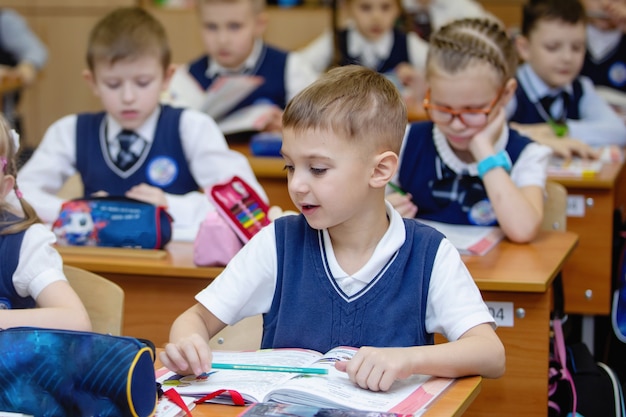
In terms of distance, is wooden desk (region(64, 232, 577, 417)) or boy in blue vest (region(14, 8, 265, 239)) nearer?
wooden desk (region(64, 232, 577, 417))

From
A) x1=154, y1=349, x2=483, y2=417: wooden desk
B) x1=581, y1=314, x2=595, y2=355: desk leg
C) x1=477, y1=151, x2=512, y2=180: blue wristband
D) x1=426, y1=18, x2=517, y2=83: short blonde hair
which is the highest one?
x1=426, y1=18, x2=517, y2=83: short blonde hair

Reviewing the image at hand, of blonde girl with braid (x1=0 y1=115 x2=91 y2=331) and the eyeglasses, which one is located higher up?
the eyeglasses

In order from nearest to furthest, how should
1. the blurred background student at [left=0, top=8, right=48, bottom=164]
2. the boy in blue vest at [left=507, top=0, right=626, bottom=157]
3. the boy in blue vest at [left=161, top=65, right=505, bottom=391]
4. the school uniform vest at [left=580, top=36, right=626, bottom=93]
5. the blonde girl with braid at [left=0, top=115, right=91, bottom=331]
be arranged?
the boy in blue vest at [left=161, top=65, right=505, bottom=391], the blonde girl with braid at [left=0, top=115, right=91, bottom=331], the boy in blue vest at [left=507, top=0, right=626, bottom=157], the school uniform vest at [left=580, top=36, right=626, bottom=93], the blurred background student at [left=0, top=8, right=48, bottom=164]

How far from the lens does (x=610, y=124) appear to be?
371 centimetres

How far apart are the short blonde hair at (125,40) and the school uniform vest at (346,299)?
1325 millimetres

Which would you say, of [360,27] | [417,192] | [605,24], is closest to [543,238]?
[417,192]

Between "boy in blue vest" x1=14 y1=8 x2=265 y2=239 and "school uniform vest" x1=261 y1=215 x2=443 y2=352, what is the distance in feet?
3.97

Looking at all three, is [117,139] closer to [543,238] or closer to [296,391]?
[543,238]

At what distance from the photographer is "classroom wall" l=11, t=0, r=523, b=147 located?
6797 millimetres

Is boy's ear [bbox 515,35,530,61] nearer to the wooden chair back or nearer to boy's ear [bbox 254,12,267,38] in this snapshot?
boy's ear [bbox 254,12,267,38]

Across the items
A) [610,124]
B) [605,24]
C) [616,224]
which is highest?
[605,24]

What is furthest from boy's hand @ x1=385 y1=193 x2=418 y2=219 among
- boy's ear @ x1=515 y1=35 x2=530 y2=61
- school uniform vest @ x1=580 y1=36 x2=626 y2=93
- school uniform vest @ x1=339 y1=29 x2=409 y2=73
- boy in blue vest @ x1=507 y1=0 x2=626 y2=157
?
school uniform vest @ x1=339 y1=29 x2=409 y2=73

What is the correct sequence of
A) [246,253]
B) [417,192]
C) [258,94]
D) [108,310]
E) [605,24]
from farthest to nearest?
[605,24]
[258,94]
[417,192]
[108,310]
[246,253]

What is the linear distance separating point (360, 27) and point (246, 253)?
11.8 feet
